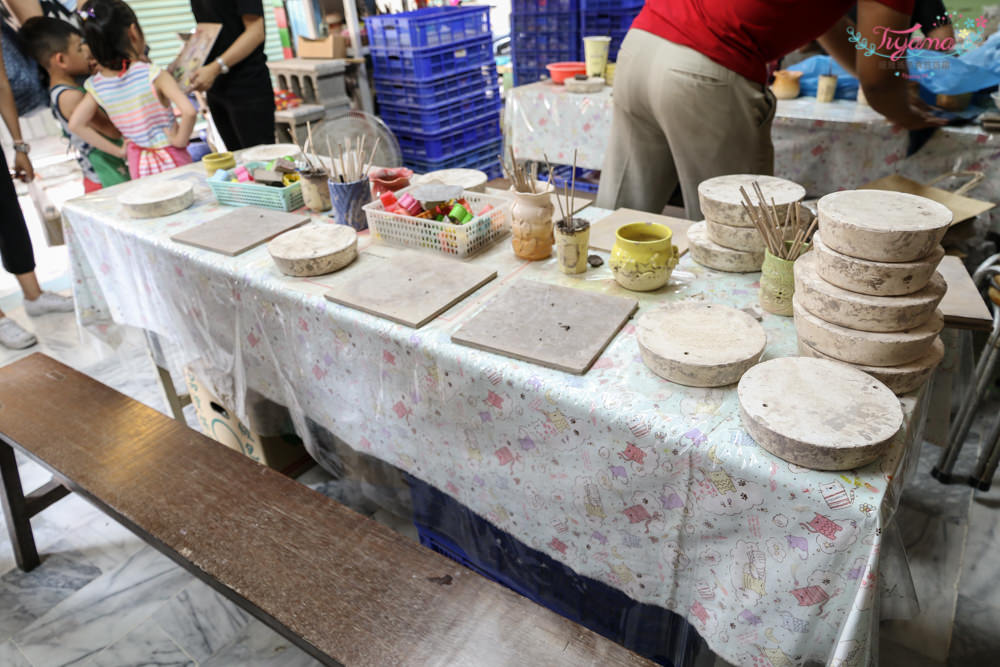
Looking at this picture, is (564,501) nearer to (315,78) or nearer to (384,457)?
(384,457)

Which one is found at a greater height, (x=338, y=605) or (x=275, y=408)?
(x=338, y=605)

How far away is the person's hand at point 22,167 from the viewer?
10.3ft

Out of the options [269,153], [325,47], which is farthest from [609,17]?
[269,153]

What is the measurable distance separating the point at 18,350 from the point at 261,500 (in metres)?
2.68

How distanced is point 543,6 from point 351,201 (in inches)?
107

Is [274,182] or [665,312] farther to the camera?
[274,182]

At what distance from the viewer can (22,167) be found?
3184 millimetres

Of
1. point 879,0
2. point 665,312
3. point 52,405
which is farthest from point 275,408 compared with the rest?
point 879,0

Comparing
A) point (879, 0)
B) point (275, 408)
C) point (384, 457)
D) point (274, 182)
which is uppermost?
point (879, 0)

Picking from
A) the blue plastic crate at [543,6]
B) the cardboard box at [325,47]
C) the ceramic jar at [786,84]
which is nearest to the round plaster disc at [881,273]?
the ceramic jar at [786,84]

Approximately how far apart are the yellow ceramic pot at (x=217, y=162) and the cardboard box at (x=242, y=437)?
0.74m

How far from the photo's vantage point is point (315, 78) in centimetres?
426

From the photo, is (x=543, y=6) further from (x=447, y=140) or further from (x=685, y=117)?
(x=685, y=117)

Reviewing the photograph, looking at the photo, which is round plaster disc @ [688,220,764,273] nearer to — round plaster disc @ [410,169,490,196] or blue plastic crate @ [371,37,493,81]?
round plaster disc @ [410,169,490,196]
